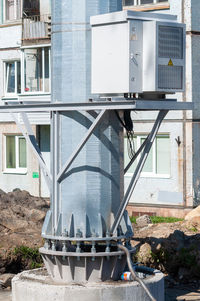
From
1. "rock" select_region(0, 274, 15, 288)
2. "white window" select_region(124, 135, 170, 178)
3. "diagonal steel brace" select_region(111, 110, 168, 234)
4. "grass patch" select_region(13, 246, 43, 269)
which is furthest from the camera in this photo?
"white window" select_region(124, 135, 170, 178)

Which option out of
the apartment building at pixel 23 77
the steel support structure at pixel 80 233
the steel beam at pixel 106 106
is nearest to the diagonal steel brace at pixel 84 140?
the steel support structure at pixel 80 233

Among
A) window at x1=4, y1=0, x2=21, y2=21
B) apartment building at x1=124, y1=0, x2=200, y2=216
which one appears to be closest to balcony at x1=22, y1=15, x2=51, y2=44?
window at x1=4, y1=0, x2=21, y2=21

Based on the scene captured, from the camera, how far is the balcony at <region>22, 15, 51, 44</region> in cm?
2662

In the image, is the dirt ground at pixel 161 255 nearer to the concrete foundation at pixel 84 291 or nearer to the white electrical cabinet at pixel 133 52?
the concrete foundation at pixel 84 291

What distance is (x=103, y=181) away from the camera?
1068 cm

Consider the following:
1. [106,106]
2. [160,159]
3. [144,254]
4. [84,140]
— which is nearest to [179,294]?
[144,254]

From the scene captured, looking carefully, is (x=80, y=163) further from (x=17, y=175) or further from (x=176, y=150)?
(x=17, y=175)

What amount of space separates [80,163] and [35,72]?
17176 mm

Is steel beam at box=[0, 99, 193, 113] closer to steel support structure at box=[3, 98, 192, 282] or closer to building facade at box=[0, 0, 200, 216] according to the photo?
steel support structure at box=[3, 98, 192, 282]

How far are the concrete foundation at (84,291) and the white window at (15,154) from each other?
17679mm

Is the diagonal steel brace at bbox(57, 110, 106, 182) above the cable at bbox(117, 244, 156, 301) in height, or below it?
above

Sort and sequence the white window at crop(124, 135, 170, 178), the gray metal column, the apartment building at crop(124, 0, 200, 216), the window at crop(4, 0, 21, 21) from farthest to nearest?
the window at crop(4, 0, 21, 21)
the white window at crop(124, 135, 170, 178)
the apartment building at crop(124, 0, 200, 216)
the gray metal column

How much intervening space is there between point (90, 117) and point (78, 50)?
3.30ft

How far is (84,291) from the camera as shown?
32.8 feet
